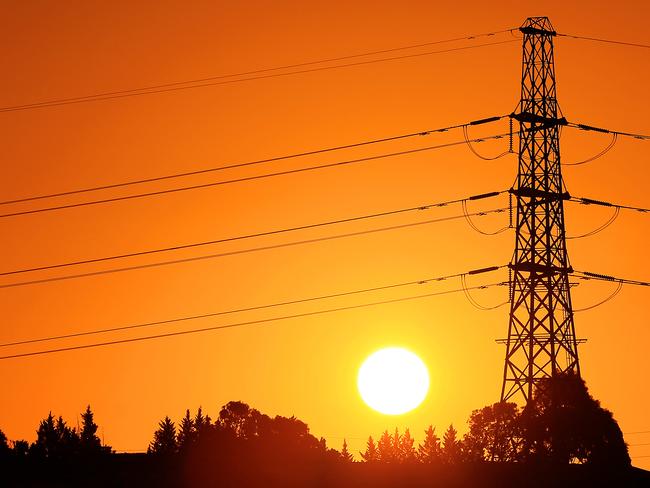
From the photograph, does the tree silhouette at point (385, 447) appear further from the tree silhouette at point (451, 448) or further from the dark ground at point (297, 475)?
the dark ground at point (297, 475)

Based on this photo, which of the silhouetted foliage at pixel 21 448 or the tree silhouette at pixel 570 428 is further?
the silhouetted foliage at pixel 21 448

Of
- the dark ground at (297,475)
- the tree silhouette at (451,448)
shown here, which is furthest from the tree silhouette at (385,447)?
the dark ground at (297,475)

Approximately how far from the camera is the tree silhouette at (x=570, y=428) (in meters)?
107

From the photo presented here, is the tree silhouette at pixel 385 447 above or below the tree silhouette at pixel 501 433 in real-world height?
above

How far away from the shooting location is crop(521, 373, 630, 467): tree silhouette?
10706 centimetres

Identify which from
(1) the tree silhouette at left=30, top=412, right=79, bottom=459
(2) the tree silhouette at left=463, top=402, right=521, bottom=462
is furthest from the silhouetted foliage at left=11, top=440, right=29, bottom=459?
(2) the tree silhouette at left=463, top=402, right=521, bottom=462

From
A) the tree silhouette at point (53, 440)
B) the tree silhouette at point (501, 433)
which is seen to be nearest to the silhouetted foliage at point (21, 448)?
the tree silhouette at point (53, 440)

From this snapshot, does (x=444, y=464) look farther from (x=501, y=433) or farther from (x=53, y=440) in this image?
(x=53, y=440)

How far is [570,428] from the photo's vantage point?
110 meters

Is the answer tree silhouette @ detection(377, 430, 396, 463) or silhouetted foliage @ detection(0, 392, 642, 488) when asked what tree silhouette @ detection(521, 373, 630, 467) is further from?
tree silhouette @ detection(377, 430, 396, 463)

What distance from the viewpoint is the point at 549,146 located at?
336 feet

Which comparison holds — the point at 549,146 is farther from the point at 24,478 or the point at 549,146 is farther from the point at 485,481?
the point at 24,478

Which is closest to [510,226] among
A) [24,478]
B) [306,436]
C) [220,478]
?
[220,478]

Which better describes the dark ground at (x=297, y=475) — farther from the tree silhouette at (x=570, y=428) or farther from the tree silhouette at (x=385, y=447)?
the tree silhouette at (x=385, y=447)
